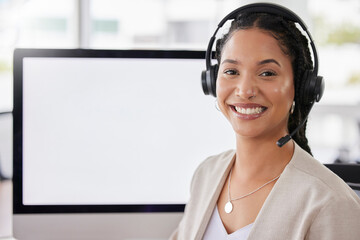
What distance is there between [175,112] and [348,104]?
4.22 m

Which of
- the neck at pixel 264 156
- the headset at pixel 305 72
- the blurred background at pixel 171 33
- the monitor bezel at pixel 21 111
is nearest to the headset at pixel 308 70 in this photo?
the headset at pixel 305 72

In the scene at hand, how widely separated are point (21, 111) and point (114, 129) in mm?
228

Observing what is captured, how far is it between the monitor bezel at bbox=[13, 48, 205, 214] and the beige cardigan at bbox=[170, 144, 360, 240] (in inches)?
9.3

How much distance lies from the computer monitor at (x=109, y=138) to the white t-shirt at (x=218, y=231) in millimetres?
145

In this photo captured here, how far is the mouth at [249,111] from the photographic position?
0.80m

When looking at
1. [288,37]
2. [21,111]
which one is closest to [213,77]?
[288,37]

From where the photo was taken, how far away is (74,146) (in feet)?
3.32

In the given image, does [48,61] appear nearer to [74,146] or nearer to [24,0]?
[74,146]

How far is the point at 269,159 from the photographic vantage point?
850mm

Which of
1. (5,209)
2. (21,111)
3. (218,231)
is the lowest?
(5,209)

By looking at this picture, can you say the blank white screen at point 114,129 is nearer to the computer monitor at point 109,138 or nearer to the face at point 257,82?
the computer monitor at point 109,138

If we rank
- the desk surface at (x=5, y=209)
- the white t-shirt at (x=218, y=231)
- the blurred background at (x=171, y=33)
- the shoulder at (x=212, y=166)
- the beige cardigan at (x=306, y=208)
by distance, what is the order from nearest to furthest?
the beige cardigan at (x=306, y=208)
the white t-shirt at (x=218, y=231)
the shoulder at (x=212, y=166)
the desk surface at (x=5, y=209)
the blurred background at (x=171, y=33)

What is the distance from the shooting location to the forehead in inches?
30.8

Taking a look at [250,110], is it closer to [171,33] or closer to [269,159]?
[269,159]
